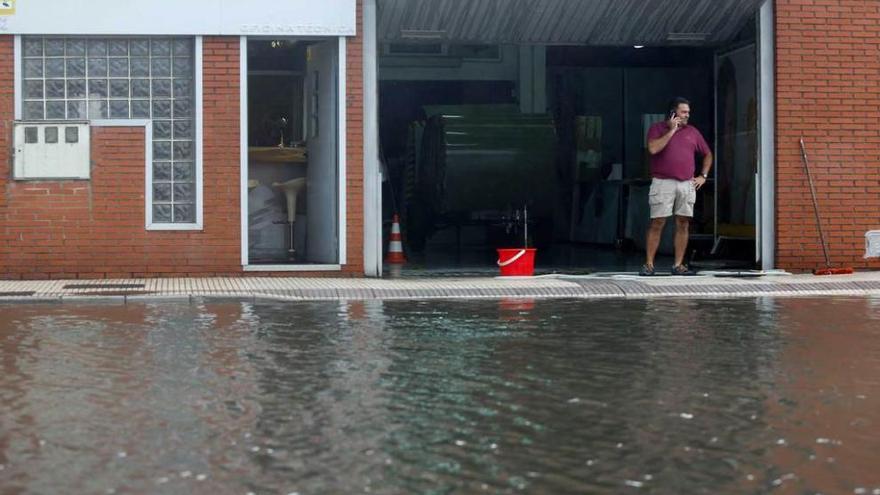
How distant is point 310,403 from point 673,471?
2276mm

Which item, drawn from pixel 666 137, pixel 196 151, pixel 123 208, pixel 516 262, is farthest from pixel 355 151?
pixel 666 137

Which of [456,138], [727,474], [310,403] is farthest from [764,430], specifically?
[456,138]

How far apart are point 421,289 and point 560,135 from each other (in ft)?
51.9

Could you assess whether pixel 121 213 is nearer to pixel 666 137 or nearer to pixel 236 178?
pixel 236 178

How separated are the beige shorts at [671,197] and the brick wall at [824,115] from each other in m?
0.99

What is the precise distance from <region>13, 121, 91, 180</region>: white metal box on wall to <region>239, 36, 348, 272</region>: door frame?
1538 millimetres

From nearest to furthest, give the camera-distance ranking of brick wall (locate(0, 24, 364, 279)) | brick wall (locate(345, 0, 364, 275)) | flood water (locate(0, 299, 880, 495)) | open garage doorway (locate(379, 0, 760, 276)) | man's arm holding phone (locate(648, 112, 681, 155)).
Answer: flood water (locate(0, 299, 880, 495)) → brick wall (locate(0, 24, 364, 279)) → brick wall (locate(345, 0, 364, 275)) → man's arm holding phone (locate(648, 112, 681, 155)) → open garage doorway (locate(379, 0, 760, 276))

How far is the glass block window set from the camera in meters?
16.6

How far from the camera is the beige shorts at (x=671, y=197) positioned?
56.6 ft

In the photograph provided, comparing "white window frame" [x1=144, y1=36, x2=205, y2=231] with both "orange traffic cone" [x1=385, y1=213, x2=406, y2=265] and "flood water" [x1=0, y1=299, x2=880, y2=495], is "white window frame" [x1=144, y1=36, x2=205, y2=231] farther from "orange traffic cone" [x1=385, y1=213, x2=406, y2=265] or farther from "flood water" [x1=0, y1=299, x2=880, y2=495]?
"orange traffic cone" [x1=385, y1=213, x2=406, y2=265]

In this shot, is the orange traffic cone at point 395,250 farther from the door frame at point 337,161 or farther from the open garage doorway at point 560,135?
the door frame at point 337,161

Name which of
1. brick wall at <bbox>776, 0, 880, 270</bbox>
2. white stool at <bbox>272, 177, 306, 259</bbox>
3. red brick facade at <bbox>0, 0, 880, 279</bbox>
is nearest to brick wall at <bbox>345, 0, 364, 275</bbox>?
red brick facade at <bbox>0, 0, 880, 279</bbox>

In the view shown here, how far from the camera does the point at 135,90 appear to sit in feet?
54.8

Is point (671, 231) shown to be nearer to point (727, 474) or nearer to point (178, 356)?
point (178, 356)
